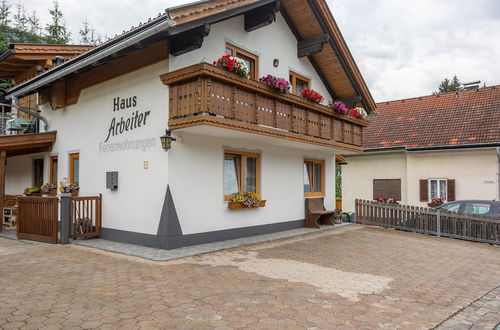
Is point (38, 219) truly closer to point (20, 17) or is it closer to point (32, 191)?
point (32, 191)

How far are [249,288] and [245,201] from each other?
4520mm

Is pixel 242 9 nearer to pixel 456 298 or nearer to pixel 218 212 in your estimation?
pixel 218 212

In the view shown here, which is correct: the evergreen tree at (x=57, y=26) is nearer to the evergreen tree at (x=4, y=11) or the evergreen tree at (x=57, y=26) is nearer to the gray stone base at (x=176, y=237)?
the evergreen tree at (x=4, y=11)

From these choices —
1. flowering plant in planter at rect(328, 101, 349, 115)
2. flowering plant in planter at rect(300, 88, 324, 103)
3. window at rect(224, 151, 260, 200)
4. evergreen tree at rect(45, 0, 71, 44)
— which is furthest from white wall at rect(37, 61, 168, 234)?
evergreen tree at rect(45, 0, 71, 44)

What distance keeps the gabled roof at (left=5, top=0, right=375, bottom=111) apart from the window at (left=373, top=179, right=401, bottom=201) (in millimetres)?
4820

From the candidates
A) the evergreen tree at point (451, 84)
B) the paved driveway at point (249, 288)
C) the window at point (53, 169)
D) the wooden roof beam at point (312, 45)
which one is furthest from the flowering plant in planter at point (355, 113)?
the evergreen tree at point (451, 84)

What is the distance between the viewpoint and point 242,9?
9.27 m

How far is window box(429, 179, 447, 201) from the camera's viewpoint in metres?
16.9

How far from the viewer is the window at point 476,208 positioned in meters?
11.7

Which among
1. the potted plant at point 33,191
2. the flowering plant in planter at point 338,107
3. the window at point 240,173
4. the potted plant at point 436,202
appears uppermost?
the flowering plant in planter at point 338,107

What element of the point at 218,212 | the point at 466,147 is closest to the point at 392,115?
the point at 466,147

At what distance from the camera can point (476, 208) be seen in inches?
470

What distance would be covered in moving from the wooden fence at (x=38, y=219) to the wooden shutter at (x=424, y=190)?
1505 centimetres

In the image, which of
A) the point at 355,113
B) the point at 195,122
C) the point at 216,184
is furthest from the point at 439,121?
the point at 195,122
